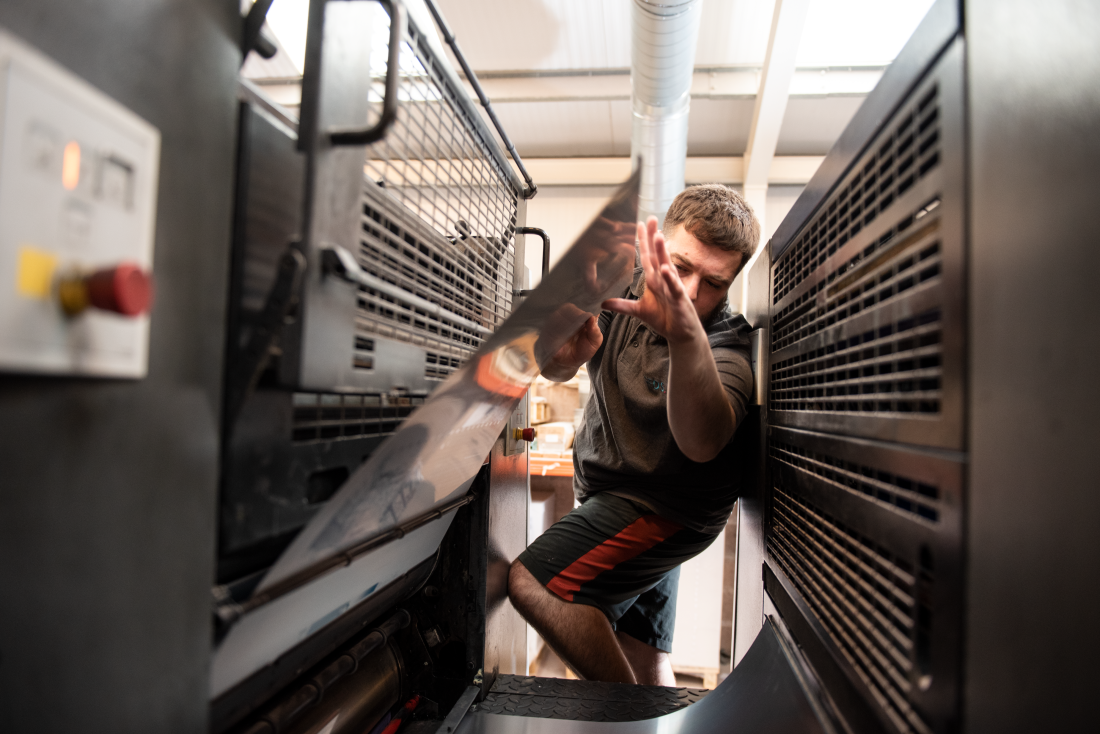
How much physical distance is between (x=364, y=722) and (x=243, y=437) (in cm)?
62

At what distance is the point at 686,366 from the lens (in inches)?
39.8

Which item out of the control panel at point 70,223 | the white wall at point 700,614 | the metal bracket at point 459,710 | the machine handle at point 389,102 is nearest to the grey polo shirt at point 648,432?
the metal bracket at point 459,710

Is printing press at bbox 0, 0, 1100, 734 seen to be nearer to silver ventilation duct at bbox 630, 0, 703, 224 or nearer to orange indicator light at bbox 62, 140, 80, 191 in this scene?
orange indicator light at bbox 62, 140, 80, 191

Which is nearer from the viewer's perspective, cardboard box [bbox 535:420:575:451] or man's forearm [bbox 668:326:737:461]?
man's forearm [bbox 668:326:737:461]

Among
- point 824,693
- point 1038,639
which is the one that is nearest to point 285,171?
point 1038,639

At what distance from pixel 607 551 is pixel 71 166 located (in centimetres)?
121

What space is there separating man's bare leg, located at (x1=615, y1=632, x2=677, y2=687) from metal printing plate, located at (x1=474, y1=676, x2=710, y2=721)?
2.11 ft

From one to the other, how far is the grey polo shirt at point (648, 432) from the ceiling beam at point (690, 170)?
2.92 metres

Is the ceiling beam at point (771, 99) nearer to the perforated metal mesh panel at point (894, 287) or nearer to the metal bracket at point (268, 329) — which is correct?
the perforated metal mesh panel at point (894, 287)

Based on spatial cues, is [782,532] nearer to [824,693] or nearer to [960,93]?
[824,693]

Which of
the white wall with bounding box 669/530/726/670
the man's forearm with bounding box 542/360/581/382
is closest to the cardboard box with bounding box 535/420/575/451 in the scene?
the white wall with bounding box 669/530/726/670

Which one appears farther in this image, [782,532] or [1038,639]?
[782,532]

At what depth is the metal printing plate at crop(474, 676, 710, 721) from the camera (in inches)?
40.0

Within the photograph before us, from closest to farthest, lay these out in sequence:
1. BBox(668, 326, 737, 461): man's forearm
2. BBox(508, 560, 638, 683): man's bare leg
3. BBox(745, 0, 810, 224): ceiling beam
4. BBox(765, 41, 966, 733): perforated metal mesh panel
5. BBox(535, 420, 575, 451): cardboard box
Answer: BBox(765, 41, 966, 733): perforated metal mesh panel < BBox(668, 326, 737, 461): man's forearm < BBox(508, 560, 638, 683): man's bare leg < BBox(745, 0, 810, 224): ceiling beam < BBox(535, 420, 575, 451): cardboard box
